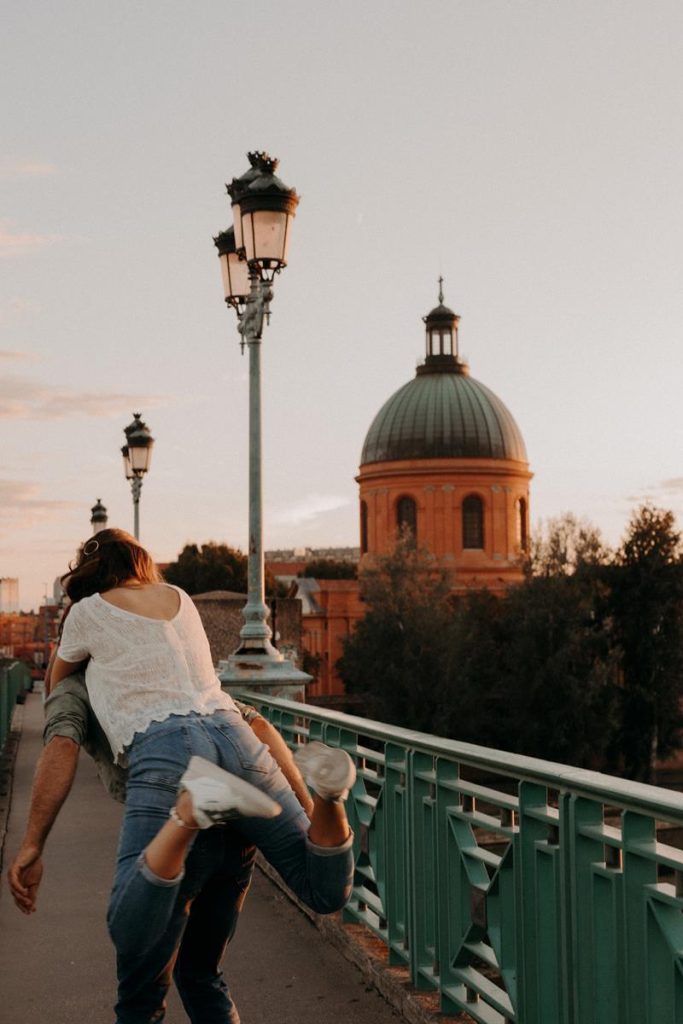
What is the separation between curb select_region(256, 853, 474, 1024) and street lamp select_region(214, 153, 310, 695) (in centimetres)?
331

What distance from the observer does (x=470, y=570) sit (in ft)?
233

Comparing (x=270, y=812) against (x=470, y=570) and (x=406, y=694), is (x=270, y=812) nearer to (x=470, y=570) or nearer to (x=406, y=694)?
(x=406, y=694)

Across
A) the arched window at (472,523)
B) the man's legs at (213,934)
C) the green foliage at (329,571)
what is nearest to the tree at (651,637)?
the arched window at (472,523)

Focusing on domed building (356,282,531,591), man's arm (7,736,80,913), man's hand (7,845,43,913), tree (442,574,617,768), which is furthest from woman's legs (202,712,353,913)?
domed building (356,282,531,591)

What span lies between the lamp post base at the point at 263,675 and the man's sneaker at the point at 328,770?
23.1 ft

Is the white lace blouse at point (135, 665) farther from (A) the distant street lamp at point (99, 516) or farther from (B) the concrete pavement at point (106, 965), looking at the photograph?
(A) the distant street lamp at point (99, 516)

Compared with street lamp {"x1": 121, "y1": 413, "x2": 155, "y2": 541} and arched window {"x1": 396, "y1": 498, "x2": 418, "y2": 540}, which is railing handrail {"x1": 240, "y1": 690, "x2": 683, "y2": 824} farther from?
arched window {"x1": 396, "y1": 498, "x2": 418, "y2": 540}

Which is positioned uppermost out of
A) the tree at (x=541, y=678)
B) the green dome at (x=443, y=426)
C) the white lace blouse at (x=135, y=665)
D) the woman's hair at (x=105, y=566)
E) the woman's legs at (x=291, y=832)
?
the green dome at (x=443, y=426)

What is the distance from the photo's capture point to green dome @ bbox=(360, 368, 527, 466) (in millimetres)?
73562

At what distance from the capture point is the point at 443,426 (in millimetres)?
74312

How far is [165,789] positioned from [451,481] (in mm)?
69914

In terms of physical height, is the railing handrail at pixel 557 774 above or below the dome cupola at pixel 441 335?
below

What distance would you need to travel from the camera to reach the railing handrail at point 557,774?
10.5 ft

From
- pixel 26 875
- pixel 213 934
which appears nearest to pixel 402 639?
pixel 213 934
